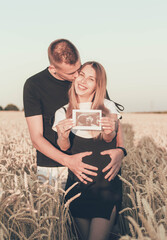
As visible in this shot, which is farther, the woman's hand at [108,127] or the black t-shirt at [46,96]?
the black t-shirt at [46,96]

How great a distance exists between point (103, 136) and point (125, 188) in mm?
1318

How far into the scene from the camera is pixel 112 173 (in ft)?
7.91

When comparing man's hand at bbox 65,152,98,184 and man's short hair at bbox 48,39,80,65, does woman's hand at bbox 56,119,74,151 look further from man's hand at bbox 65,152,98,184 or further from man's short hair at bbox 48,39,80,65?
man's short hair at bbox 48,39,80,65

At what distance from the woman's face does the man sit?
21 centimetres

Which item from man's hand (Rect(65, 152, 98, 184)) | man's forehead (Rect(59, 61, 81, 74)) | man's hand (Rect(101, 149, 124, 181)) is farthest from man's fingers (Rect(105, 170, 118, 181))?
man's forehead (Rect(59, 61, 81, 74))

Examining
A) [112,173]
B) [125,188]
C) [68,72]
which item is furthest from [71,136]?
[125,188]

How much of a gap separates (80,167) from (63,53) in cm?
120

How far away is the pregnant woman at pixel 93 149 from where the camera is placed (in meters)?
2.35

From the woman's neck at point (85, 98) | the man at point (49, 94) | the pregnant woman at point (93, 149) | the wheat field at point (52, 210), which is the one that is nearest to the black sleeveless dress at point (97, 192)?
the pregnant woman at point (93, 149)

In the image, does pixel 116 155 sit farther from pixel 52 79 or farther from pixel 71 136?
pixel 52 79

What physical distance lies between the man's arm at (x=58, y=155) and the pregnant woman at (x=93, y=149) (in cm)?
5

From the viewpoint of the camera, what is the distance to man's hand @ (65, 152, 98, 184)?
91.9 inches

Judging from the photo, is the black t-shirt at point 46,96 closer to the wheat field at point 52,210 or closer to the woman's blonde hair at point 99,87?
the wheat field at point 52,210

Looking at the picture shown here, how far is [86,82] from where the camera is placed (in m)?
2.54
